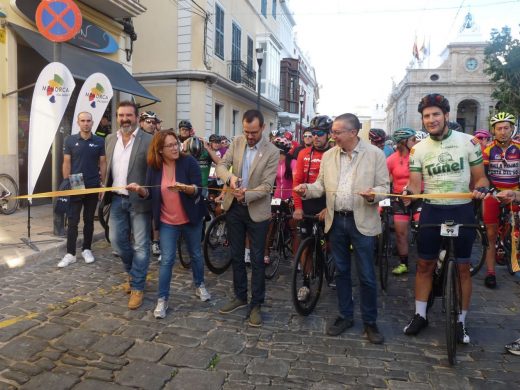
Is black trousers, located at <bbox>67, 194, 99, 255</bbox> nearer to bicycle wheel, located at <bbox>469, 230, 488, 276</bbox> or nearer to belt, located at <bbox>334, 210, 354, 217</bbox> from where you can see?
belt, located at <bbox>334, 210, 354, 217</bbox>

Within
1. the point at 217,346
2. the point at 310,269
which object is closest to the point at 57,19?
the point at 310,269

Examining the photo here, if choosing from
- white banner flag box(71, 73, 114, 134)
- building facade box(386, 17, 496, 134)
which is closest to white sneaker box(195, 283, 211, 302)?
white banner flag box(71, 73, 114, 134)

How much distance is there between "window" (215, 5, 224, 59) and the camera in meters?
18.3

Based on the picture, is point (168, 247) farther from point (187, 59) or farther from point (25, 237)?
point (187, 59)

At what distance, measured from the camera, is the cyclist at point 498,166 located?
17.0ft

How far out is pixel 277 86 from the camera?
27.8m

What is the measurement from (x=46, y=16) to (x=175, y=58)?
11.0m

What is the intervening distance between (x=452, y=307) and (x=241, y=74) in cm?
1907

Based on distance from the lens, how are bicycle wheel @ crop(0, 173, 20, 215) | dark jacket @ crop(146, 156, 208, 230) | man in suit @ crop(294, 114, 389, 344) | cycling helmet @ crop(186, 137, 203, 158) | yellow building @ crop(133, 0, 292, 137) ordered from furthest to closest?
yellow building @ crop(133, 0, 292, 137) → bicycle wheel @ crop(0, 173, 20, 215) → cycling helmet @ crop(186, 137, 203, 158) → dark jacket @ crop(146, 156, 208, 230) → man in suit @ crop(294, 114, 389, 344)

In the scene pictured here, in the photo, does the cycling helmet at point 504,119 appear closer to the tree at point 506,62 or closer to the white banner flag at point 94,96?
the white banner flag at point 94,96

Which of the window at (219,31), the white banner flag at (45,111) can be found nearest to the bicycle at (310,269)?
the white banner flag at (45,111)

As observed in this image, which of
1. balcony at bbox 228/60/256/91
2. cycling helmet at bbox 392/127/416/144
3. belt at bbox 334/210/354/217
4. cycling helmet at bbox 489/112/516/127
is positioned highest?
balcony at bbox 228/60/256/91

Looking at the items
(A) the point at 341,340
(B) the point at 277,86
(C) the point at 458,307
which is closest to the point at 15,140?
(A) the point at 341,340

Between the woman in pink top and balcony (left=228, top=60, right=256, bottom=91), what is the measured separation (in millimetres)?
16409
